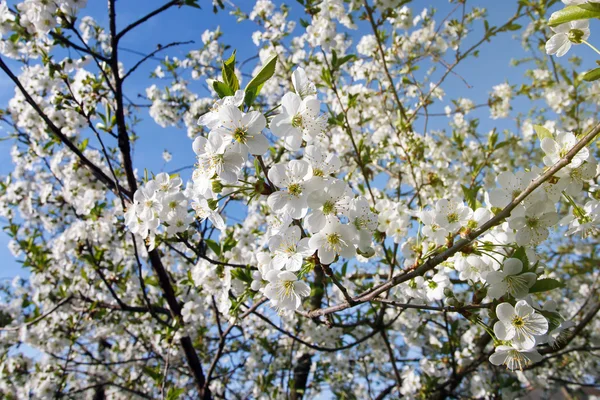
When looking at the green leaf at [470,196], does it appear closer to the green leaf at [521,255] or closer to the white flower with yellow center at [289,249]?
the green leaf at [521,255]

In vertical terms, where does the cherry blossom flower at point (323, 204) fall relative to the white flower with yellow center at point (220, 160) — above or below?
below

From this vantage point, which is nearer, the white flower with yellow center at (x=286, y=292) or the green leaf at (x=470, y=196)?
the white flower with yellow center at (x=286, y=292)

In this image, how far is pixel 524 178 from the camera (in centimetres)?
117

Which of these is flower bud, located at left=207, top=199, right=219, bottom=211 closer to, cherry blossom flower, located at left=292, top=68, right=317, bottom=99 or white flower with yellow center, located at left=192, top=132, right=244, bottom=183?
white flower with yellow center, located at left=192, top=132, right=244, bottom=183

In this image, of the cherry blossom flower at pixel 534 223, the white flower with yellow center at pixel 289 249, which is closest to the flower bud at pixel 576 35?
the cherry blossom flower at pixel 534 223

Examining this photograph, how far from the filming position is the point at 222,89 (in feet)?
3.76

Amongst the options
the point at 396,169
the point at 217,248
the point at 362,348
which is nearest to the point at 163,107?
the point at 396,169

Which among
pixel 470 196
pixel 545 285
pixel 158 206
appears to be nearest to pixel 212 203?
pixel 158 206

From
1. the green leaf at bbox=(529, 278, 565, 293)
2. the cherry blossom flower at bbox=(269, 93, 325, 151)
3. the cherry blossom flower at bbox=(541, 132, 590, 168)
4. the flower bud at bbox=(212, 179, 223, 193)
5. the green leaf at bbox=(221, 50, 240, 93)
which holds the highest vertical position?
the green leaf at bbox=(221, 50, 240, 93)

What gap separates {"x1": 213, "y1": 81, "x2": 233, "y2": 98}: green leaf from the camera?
44.6 inches

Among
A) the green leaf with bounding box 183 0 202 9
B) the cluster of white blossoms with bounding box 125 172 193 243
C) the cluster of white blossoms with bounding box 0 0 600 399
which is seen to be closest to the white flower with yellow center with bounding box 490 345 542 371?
the cluster of white blossoms with bounding box 0 0 600 399

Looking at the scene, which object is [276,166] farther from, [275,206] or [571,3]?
[571,3]

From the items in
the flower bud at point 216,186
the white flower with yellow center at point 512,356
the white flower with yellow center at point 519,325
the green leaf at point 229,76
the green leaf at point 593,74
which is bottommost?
the white flower with yellow center at point 512,356

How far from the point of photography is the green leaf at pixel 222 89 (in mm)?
1134
